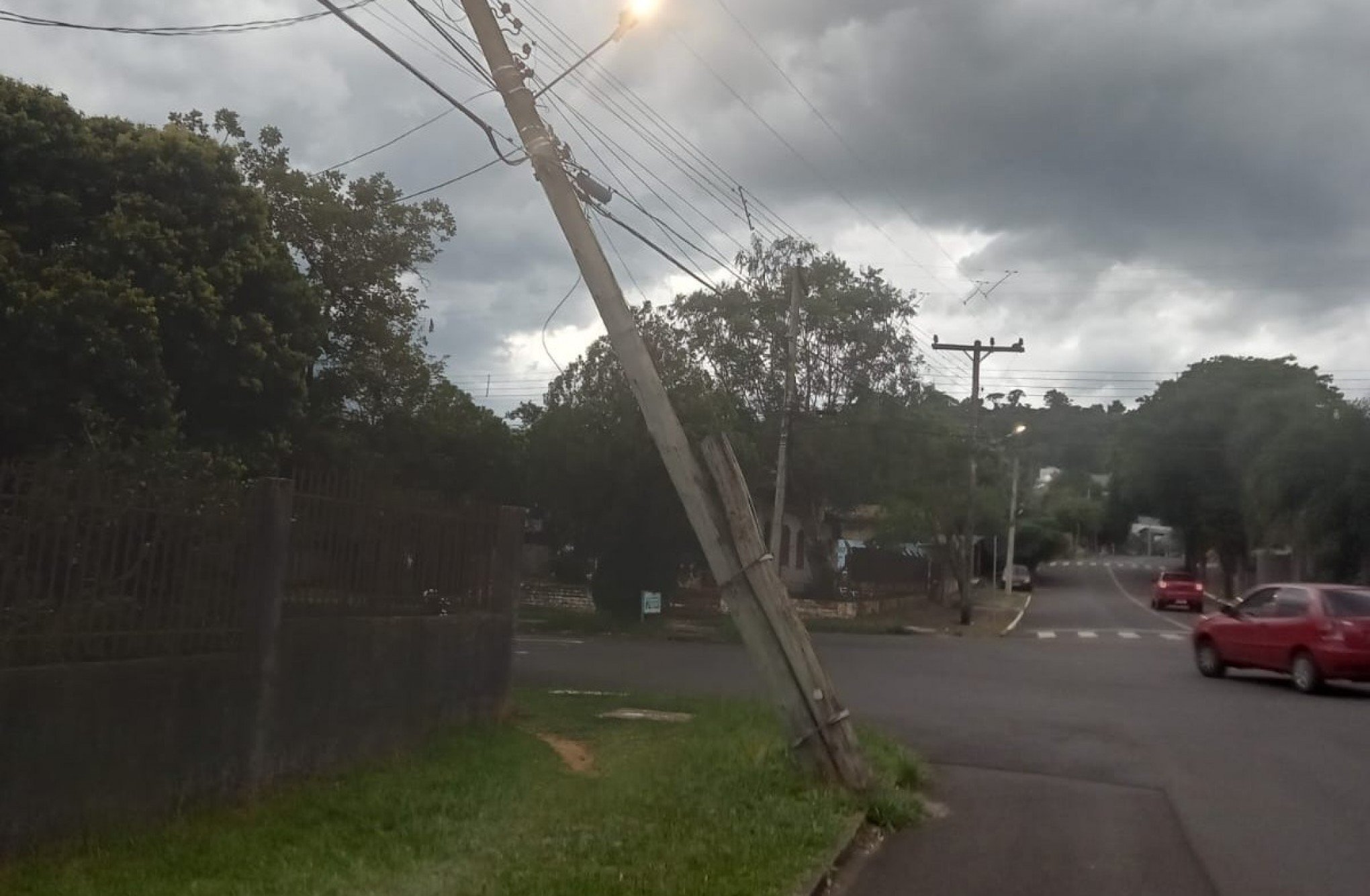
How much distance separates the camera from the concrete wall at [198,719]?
693 cm

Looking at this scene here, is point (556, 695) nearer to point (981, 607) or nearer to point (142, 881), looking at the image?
point (142, 881)

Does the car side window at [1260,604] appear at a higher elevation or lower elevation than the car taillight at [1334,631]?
higher

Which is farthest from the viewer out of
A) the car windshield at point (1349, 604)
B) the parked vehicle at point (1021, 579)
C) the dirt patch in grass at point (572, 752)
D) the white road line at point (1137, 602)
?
Result: the parked vehicle at point (1021, 579)

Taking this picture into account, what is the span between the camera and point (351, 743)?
9.90 metres

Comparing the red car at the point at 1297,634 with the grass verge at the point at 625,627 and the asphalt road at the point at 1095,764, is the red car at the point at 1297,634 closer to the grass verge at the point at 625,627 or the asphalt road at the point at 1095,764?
the asphalt road at the point at 1095,764

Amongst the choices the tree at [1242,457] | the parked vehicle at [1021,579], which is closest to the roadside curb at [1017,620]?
the tree at [1242,457]

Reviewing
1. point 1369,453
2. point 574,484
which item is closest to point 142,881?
point 574,484

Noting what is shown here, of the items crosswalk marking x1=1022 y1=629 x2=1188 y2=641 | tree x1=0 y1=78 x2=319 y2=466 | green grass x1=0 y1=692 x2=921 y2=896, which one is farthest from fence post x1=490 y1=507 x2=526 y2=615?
crosswalk marking x1=1022 y1=629 x2=1188 y2=641

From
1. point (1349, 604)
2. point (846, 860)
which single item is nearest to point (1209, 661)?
point (1349, 604)

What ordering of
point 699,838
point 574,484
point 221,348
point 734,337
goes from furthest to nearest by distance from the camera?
point 734,337 < point 574,484 < point 221,348 < point 699,838

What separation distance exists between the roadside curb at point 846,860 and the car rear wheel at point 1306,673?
11.6 m

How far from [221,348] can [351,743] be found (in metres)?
8.68

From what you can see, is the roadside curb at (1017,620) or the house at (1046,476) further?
the house at (1046,476)

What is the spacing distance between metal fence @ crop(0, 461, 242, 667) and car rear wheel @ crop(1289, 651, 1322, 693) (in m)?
14.9
